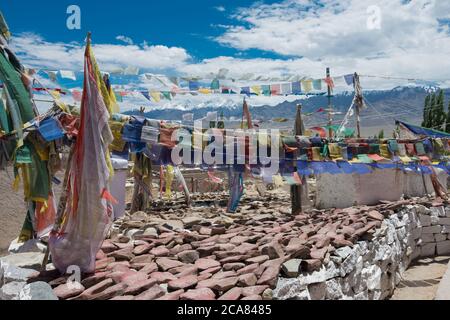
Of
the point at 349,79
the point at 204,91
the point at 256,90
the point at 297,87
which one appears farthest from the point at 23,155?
the point at 349,79

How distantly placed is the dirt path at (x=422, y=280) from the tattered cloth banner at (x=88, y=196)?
5648mm

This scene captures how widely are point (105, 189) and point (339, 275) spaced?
3.02m

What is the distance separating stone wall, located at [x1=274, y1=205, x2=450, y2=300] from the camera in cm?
427

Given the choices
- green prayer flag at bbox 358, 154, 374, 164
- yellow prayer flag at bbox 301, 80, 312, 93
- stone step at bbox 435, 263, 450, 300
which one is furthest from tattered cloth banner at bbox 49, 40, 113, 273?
yellow prayer flag at bbox 301, 80, 312, 93

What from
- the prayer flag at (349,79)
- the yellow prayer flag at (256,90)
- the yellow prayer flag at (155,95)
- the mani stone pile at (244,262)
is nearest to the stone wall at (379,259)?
the mani stone pile at (244,262)

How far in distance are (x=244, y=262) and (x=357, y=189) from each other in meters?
7.31

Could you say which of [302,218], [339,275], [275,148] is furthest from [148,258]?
[275,148]

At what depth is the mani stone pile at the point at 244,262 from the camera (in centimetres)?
377

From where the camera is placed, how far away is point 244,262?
4723 mm

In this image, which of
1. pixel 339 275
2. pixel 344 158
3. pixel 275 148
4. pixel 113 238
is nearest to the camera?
pixel 339 275

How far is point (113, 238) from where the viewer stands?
6324 millimetres

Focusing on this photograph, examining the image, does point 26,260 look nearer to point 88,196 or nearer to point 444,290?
point 88,196

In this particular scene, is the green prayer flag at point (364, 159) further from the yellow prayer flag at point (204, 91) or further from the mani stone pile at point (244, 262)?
the yellow prayer flag at point (204, 91)

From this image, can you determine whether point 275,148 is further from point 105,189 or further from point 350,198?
point 105,189
